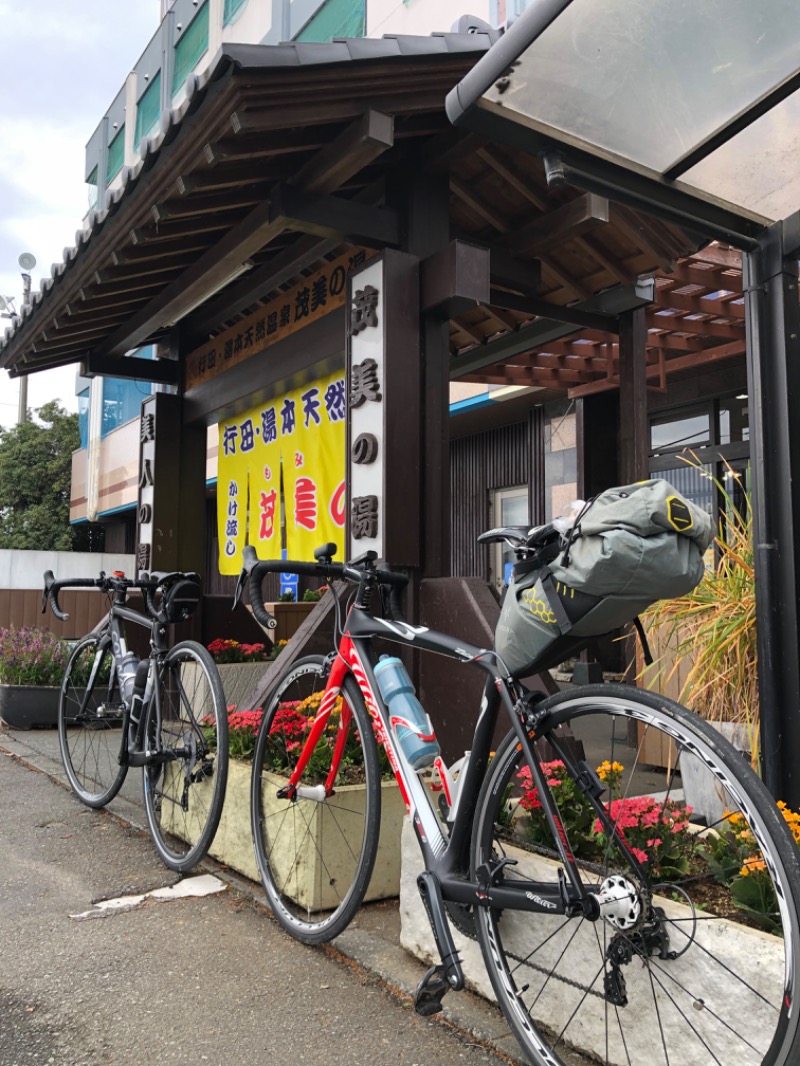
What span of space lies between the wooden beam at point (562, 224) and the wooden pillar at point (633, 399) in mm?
1040

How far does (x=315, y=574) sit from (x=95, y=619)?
43.3ft

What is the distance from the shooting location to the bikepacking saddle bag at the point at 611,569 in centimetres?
193

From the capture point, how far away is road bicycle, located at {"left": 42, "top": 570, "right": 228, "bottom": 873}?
3.77m

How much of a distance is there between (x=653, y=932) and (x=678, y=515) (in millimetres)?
987

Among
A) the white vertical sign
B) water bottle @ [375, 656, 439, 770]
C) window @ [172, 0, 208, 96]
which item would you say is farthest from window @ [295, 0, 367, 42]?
water bottle @ [375, 656, 439, 770]

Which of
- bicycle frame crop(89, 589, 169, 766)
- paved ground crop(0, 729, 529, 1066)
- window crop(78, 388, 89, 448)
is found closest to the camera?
paved ground crop(0, 729, 529, 1066)

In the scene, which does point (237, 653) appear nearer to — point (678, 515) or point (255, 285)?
point (255, 285)

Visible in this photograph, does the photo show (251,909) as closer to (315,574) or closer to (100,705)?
(315,574)

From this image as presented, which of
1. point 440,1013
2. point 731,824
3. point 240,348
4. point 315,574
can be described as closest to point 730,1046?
point 731,824

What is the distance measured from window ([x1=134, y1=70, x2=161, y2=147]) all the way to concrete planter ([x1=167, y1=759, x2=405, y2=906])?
1958cm

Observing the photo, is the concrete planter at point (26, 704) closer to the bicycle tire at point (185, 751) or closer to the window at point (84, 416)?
the bicycle tire at point (185, 751)

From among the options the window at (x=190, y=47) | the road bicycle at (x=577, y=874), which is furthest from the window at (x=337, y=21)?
the road bicycle at (x=577, y=874)

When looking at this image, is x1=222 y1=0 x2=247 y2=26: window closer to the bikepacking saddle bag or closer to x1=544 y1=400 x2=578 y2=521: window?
x1=544 y1=400 x2=578 y2=521: window

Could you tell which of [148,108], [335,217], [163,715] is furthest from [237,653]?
[148,108]
